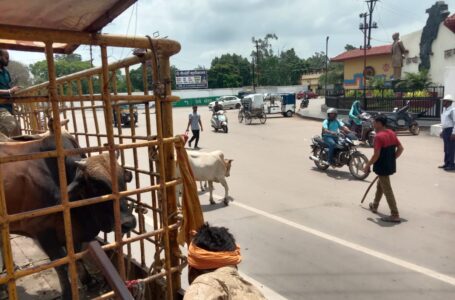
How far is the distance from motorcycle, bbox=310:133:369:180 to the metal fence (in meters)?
8.93

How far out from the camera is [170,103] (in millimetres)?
2582

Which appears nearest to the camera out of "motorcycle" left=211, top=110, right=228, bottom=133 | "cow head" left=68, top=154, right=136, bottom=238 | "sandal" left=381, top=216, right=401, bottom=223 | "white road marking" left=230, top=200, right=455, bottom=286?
"cow head" left=68, top=154, right=136, bottom=238

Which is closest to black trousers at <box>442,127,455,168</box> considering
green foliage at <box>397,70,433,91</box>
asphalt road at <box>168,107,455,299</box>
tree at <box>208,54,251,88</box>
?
→ asphalt road at <box>168,107,455,299</box>

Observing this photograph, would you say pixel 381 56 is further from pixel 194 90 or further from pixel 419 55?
pixel 194 90

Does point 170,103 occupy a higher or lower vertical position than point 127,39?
lower

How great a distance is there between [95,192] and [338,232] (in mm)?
3861

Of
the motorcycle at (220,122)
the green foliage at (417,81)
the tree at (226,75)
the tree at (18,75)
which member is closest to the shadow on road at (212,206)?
the tree at (18,75)

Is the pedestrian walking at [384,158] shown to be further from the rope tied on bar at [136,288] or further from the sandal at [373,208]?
the rope tied on bar at [136,288]

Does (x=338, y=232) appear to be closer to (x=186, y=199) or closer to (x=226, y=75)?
(x=186, y=199)

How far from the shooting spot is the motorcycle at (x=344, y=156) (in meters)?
8.81

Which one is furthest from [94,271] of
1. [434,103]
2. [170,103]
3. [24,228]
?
[434,103]

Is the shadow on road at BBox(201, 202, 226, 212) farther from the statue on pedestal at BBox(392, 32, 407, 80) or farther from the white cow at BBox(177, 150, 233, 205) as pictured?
the statue on pedestal at BBox(392, 32, 407, 80)

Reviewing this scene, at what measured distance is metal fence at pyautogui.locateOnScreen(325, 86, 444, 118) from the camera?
16.6 metres

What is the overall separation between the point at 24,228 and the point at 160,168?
1.32m
